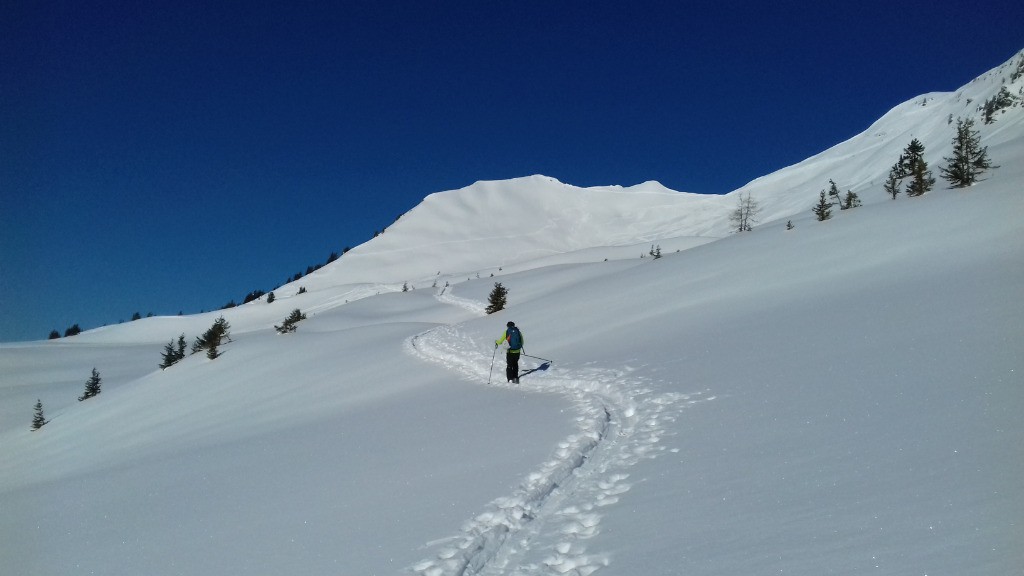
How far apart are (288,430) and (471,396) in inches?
144

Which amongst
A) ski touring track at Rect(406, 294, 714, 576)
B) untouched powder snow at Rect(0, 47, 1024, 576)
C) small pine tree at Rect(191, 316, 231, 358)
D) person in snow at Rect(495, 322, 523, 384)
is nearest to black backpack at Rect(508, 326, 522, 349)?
person in snow at Rect(495, 322, 523, 384)

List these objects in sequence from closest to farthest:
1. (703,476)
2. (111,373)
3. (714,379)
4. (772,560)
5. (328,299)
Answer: (772,560)
(703,476)
(714,379)
(111,373)
(328,299)

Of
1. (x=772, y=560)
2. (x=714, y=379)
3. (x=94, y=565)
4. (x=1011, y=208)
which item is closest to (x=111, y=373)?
(x=94, y=565)

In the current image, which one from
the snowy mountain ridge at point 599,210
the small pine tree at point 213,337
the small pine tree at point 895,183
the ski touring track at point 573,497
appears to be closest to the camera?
the ski touring track at point 573,497

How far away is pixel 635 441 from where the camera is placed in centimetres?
669

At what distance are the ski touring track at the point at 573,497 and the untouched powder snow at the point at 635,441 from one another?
0.03 m

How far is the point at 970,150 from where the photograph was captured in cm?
2030

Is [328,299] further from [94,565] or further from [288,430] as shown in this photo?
[94,565]

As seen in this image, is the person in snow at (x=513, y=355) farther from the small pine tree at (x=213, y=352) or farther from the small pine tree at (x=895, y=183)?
the small pine tree at (x=895, y=183)

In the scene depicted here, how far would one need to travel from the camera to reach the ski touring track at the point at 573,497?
4.25 metres

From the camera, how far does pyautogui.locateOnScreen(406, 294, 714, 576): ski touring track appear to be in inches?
167

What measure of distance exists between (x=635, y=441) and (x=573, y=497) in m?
1.66

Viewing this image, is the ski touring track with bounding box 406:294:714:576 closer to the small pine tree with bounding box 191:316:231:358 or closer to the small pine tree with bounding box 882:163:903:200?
the small pine tree with bounding box 191:316:231:358

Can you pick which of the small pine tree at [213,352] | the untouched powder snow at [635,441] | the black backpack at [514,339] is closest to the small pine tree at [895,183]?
the untouched powder snow at [635,441]
